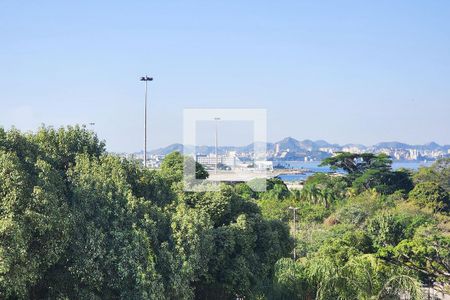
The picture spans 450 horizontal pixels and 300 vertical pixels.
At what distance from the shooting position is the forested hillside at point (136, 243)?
37.3 feet

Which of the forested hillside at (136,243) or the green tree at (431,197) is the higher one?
the forested hillside at (136,243)

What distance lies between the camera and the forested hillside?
1137 centimetres

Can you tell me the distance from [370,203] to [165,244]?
23.2m

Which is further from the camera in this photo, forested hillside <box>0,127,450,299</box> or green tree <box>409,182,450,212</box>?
green tree <box>409,182,450,212</box>

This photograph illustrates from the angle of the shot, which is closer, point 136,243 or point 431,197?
point 136,243

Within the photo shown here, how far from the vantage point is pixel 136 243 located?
12.5 meters

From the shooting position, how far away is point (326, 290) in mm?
13570

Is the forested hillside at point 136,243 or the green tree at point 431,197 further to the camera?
the green tree at point 431,197

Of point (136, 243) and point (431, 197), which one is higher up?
point (136, 243)

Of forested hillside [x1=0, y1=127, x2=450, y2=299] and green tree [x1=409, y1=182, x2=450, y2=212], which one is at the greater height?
forested hillside [x1=0, y1=127, x2=450, y2=299]

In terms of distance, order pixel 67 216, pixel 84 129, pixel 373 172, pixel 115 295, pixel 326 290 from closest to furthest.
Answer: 1. pixel 67 216
2. pixel 115 295
3. pixel 326 290
4. pixel 84 129
5. pixel 373 172

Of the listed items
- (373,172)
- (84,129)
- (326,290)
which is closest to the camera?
(326,290)

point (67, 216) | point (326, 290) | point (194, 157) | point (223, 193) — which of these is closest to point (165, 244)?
point (67, 216)

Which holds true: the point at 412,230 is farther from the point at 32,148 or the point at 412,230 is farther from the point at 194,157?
the point at 32,148
